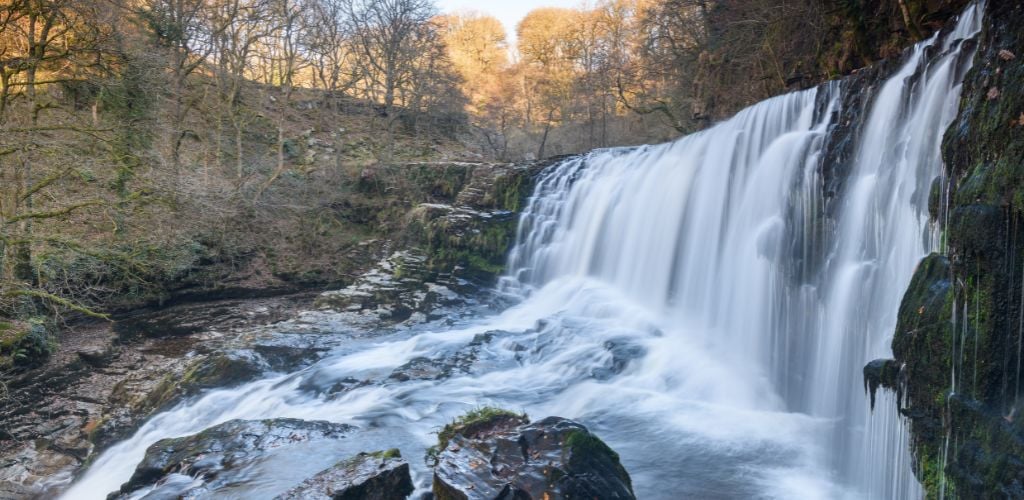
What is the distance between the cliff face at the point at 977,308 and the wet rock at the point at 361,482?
10.9ft

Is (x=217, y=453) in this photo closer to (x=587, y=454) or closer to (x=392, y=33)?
(x=587, y=454)

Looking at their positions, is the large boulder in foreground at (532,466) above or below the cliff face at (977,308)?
below

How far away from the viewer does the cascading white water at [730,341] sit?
4871 mm

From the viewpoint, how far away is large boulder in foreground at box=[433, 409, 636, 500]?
3619 millimetres

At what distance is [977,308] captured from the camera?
9.91 ft

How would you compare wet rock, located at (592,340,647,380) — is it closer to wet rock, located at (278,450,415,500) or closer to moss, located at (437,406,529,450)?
moss, located at (437,406,529,450)

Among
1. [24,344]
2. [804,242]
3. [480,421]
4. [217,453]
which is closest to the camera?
[480,421]

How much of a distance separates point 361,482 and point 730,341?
5327 mm

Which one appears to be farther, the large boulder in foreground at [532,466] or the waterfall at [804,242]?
the waterfall at [804,242]

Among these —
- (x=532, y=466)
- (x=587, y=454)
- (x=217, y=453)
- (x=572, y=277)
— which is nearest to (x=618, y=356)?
(x=587, y=454)

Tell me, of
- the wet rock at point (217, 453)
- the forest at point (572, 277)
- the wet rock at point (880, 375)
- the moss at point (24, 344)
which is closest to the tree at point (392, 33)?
the forest at point (572, 277)

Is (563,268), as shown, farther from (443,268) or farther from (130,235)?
(130,235)

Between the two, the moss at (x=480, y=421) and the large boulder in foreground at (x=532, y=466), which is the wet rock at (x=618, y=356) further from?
the large boulder in foreground at (x=532, y=466)

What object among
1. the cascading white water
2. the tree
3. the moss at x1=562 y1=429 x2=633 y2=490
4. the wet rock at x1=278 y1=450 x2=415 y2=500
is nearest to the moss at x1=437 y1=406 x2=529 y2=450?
the cascading white water
